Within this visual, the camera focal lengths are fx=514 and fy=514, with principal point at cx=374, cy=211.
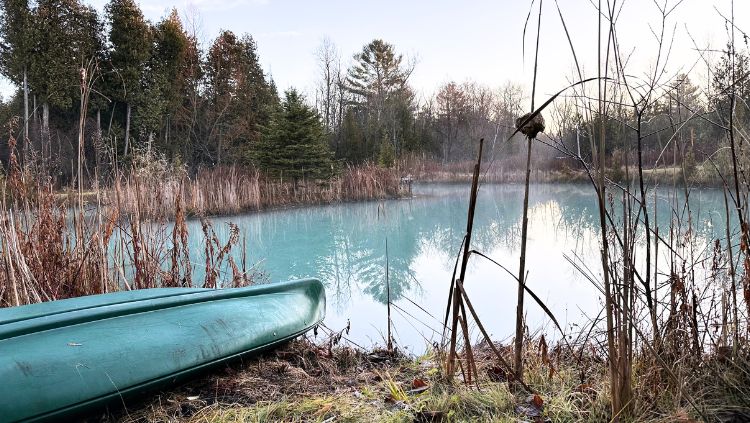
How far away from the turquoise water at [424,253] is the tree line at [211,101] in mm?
1819

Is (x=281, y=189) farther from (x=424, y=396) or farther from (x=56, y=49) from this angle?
(x=424, y=396)

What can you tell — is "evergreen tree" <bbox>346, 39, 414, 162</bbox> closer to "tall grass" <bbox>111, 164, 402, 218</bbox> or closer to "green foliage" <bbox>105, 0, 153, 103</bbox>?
"tall grass" <bbox>111, 164, 402, 218</bbox>

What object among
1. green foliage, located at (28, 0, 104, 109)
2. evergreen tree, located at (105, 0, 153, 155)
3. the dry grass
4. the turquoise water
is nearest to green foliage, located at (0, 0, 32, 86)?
green foliage, located at (28, 0, 104, 109)

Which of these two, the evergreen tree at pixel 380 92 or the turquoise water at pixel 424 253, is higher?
the evergreen tree at pixel 380 92

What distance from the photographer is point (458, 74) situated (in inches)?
856

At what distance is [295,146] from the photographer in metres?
11.2

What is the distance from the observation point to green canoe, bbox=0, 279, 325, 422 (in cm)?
135

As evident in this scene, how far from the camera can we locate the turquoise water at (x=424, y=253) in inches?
130

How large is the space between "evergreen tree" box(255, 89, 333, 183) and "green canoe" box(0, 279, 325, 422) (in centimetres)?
925

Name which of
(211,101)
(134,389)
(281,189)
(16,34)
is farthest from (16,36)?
(134,389)

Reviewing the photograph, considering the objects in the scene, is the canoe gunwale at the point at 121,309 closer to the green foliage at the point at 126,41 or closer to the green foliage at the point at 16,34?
the green foliage at the point at 16,34

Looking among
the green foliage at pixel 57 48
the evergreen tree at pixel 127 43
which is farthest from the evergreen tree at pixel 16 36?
the evergreen tree at pixel 127 43

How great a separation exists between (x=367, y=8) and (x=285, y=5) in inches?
82.5

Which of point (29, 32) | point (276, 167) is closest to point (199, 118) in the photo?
point (29, 32)
